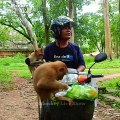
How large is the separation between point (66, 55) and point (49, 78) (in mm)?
1073

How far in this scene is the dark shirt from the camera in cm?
418

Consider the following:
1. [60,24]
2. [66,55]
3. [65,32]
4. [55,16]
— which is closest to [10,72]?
[55,16]

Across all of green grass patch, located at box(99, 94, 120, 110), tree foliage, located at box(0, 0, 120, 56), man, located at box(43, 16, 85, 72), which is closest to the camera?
man, located at box(43, 16, 85, 72)

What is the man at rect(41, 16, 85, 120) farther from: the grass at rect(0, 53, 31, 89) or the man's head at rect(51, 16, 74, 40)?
the grass at rect(0, 53, 31, 89)

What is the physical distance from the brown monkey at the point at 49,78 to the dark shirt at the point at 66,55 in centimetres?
93

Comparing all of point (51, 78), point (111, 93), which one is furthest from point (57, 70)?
point (111, 93)

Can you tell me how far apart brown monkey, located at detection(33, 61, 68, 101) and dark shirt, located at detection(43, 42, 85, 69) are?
3.04ft

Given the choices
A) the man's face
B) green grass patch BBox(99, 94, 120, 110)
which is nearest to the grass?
green grass patch BBox(99, 94, 120, 110)

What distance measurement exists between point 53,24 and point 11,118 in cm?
395

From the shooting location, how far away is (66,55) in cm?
419

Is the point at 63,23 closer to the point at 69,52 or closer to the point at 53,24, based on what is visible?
the point at 53,24

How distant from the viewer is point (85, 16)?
119 feet

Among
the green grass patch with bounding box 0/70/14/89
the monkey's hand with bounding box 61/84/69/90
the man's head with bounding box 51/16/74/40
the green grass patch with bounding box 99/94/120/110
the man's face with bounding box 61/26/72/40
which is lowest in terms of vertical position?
the green grass patch with bounding box 0/70/14/89

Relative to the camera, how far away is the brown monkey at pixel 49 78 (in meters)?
3.15
